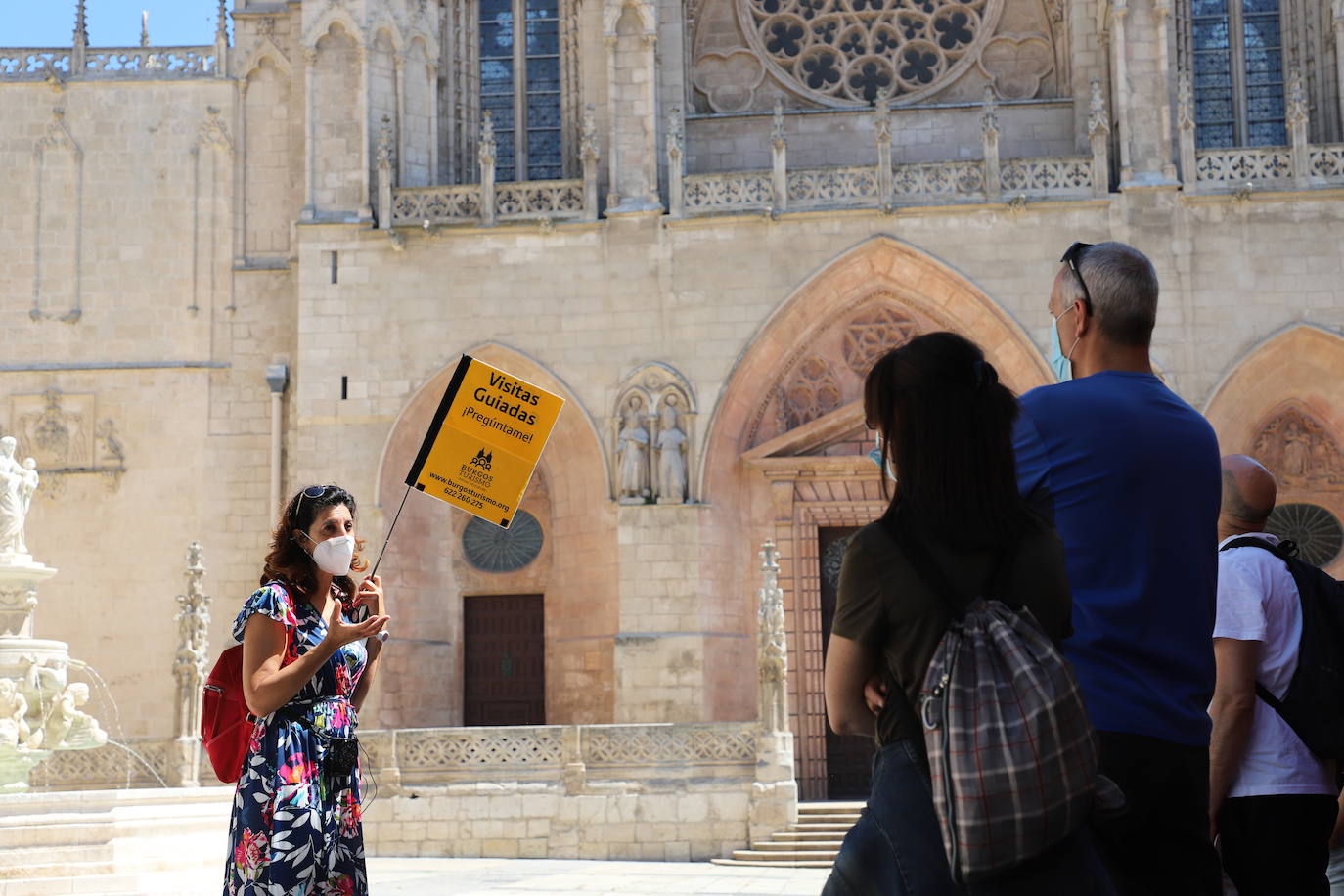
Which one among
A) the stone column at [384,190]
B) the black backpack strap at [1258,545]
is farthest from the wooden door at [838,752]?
the black backpack strap at [1258,545]

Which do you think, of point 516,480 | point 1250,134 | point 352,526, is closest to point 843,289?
point 1250,134

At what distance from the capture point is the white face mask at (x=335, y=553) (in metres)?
3.79

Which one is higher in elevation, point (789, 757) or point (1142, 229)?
point (1142, 229)

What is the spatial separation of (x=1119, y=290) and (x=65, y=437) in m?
18.0

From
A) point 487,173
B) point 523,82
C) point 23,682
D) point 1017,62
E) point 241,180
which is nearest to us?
point 23,682

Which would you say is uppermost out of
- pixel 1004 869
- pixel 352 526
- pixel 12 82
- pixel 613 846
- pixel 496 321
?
pixel 12 82

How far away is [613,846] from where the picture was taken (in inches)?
590

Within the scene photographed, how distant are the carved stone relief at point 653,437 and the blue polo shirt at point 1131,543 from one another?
15.0 m

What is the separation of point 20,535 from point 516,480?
7226 millimetres

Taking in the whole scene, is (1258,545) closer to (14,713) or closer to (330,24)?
(14,713)

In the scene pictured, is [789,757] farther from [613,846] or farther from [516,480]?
[516,480]

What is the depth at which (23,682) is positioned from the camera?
33.7 feet

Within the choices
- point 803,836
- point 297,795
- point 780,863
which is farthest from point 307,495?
point 803,836

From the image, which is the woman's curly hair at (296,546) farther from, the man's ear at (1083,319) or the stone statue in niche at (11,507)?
the stone statue in niche at (11,507)
